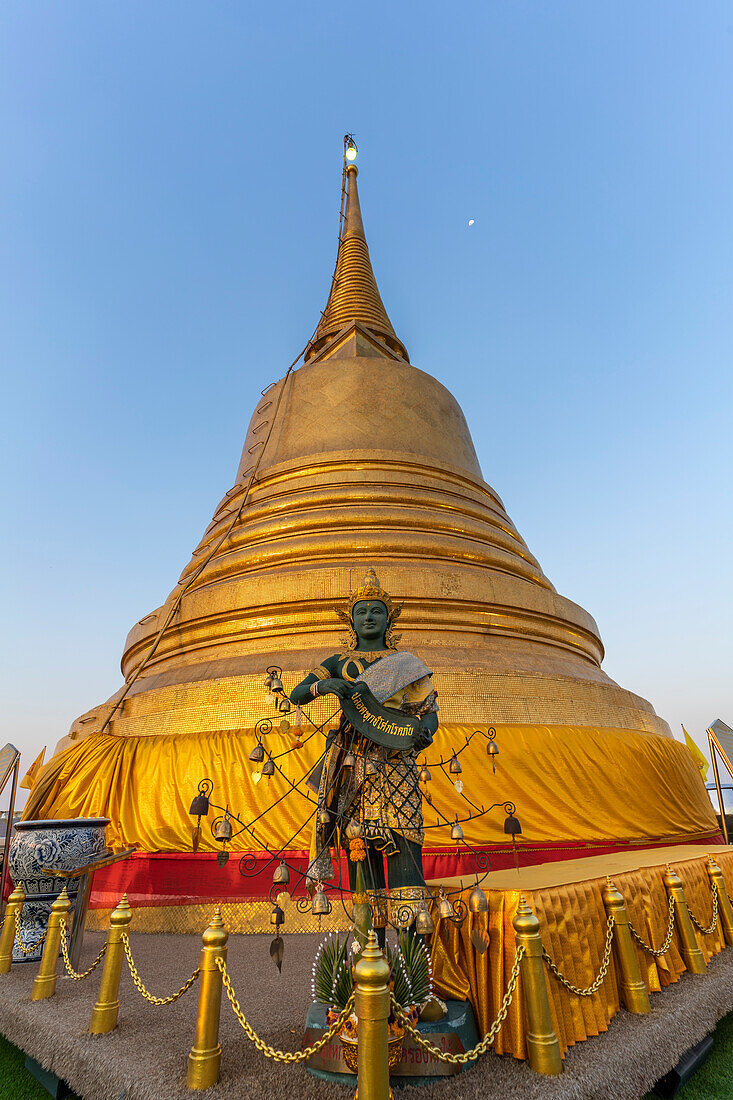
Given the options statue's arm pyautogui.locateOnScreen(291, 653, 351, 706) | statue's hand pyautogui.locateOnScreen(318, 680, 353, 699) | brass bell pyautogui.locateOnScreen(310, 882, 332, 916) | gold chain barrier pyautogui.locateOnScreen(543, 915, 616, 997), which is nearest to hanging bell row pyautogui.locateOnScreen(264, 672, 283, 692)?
statue's arm pyautogui.locateOnScreen(291, 653, 351, 706)

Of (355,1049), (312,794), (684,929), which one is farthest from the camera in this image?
(312,794)

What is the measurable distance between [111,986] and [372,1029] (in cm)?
155

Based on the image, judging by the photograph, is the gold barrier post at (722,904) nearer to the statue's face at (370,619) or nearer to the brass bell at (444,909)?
the brass bell at (444,909)

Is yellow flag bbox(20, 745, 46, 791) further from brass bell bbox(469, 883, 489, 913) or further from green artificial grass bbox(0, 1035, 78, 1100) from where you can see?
brass bell bbox(469, 883, 489, 913)

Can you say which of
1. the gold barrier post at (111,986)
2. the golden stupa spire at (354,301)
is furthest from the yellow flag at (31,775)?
the golden stupa spire at (354,301)

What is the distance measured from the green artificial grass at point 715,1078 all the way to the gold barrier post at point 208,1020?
196 cm

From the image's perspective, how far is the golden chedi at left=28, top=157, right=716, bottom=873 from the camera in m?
5.69

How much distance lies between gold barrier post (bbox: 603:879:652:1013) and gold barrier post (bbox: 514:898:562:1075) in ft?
2.74

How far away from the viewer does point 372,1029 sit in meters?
1.93

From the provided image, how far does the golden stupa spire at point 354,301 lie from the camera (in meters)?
13.5

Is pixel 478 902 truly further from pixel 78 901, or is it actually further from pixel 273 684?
pixel 78 901

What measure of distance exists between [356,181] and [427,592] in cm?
1535

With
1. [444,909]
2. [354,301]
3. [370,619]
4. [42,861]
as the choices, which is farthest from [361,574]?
[354,301]

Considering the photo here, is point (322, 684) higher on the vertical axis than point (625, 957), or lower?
higher
